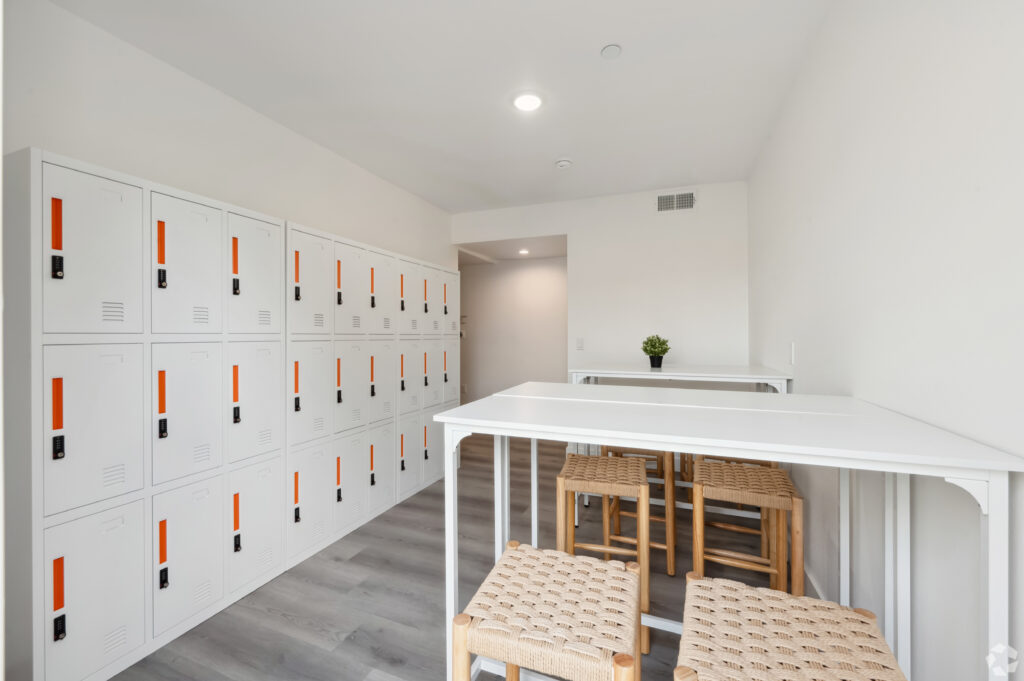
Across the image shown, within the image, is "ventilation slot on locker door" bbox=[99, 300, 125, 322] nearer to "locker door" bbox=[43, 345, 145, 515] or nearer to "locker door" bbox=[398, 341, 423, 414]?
"locker door" bbox=[43, 345, 145, 515]

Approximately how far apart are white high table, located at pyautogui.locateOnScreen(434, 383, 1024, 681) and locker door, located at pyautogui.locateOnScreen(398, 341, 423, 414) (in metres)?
1.77

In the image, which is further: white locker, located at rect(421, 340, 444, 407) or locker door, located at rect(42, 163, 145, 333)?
white locker, located at rect(421, 340, 444, 407)

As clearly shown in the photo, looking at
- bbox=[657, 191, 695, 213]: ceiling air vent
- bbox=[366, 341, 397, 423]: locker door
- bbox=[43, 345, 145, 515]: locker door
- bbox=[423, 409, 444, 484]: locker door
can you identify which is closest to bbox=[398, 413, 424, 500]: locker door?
bbox=[423, 409, 444, 484]: locker door

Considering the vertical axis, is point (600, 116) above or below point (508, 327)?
above

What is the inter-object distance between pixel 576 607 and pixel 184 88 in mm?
2863

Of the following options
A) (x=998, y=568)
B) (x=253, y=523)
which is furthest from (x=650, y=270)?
(x=253, y=523)

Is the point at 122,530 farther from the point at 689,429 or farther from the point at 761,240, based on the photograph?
the point at 761,240

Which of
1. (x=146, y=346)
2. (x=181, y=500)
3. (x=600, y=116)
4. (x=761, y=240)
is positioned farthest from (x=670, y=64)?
(x=181, y=500)

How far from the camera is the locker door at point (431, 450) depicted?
3695mm

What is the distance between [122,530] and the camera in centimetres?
168

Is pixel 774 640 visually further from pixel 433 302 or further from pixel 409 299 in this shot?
pixel 433 302

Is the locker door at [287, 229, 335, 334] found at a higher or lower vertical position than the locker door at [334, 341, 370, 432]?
higher

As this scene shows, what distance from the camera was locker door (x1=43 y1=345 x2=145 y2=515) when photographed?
58.8 inches

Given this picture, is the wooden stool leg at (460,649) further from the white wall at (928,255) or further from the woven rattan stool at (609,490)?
the white wall at (928,255)
